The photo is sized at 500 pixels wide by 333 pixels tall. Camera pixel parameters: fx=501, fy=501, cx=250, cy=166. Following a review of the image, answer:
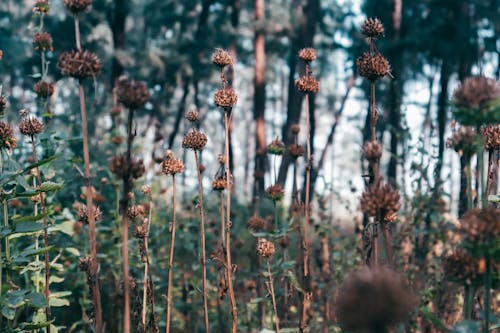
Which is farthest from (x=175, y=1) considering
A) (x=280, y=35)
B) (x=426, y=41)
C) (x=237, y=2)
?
(x=426, y=41)

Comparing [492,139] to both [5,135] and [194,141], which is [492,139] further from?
[5,135]

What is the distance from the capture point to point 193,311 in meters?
4.64

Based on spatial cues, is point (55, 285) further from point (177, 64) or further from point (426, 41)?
point (426, 41)

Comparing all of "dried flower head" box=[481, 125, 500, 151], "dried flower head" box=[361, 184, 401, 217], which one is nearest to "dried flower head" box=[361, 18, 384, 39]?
"dried flower head" box=[481, 125, 500, 151]

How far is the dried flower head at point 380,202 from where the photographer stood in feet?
5.39

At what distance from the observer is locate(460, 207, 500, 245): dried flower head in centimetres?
149

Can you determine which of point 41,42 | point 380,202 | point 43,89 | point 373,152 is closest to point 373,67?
point 373,152

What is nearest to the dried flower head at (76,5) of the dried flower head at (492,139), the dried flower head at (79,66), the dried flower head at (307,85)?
the dried flower head at (79,66)

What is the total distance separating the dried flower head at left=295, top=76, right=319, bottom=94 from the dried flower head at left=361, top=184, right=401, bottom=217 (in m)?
1.46

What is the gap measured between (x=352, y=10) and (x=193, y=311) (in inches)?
624

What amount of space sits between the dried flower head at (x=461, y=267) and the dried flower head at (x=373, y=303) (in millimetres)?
496

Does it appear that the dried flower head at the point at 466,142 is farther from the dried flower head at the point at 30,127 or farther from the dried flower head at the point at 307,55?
the dried flower head at the point at 30,127

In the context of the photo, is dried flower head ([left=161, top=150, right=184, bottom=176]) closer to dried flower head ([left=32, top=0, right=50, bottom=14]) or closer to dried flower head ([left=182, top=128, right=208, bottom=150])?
dried flower head ([left=182, top=128, right=208, bottom=150])

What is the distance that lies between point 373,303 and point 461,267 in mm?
654
